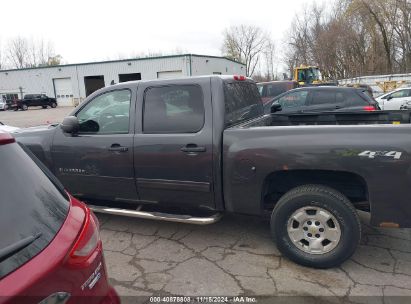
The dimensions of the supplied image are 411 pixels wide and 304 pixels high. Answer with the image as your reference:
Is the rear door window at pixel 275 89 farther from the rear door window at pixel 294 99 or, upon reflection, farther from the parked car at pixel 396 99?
the parked car at pixel 396 99

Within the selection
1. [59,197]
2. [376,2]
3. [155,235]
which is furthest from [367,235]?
[376,2]

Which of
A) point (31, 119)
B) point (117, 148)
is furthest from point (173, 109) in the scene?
point (31, 119)

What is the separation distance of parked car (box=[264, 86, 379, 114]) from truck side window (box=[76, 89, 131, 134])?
222 inches

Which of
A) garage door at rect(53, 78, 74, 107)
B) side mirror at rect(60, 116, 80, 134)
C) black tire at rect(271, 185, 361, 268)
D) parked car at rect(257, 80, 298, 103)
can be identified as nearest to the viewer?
black tire at rect(271, 185, 361, 268)

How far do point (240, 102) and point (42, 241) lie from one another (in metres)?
2.99

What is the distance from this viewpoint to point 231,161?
327 cm

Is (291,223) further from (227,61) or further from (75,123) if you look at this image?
(227,61)

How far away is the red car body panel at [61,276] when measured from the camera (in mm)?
1183

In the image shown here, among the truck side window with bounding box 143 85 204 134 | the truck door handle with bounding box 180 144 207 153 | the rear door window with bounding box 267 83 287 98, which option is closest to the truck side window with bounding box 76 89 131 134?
the truck side window with bounding box 143 85 204 134

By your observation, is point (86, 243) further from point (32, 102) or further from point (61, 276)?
point (32, 102)

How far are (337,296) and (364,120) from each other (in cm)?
246

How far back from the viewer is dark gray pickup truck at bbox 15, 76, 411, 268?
2863 millimetres

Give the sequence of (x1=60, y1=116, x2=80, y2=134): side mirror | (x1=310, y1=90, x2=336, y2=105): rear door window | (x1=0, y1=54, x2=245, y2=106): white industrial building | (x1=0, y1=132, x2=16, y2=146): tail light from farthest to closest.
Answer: (x1=0, y1=54, x2=245, y2=106): white industrial building
(x1=310, y1=90, x2=336, y2=105): rear door window
(x1=60, y1=116, x2=80, y2=134): side mirror
(x1=0, y1=132, x2=16, y2=146): tail light

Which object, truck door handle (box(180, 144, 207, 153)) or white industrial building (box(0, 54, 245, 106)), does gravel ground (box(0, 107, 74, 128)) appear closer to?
white industrial building (box(0, 54, 245, 106))
